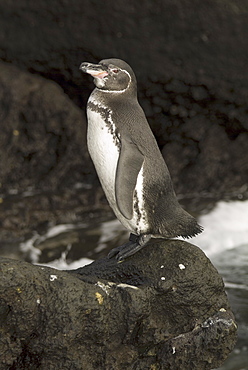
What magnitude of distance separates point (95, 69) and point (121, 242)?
2461 mm

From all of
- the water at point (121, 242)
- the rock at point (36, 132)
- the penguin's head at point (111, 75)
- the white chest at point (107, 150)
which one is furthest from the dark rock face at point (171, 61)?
the white chest at point (107, 150)

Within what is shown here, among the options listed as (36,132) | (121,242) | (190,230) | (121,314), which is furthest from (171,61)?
(121,314)

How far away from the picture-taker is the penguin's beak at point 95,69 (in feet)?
9.57

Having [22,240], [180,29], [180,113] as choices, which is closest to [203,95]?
[180,113]

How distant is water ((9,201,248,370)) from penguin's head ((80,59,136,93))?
2.00 m

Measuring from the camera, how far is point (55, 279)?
260 cm

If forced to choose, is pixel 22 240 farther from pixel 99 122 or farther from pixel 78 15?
pixel 99 122

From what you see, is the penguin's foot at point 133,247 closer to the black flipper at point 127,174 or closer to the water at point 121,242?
the black flipper at point 127,174

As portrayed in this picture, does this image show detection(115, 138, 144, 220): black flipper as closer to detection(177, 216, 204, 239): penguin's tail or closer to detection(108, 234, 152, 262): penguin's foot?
detection(108, 234, 152, 262): penguin's foot

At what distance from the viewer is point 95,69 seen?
2.93 metres

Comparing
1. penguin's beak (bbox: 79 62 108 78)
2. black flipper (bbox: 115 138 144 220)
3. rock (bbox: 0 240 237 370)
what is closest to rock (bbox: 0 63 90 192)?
rock (bbox: 0 240 237 370)

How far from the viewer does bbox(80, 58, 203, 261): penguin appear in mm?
2896

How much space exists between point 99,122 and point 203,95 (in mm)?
3100

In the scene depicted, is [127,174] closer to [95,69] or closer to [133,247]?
[133,247]
